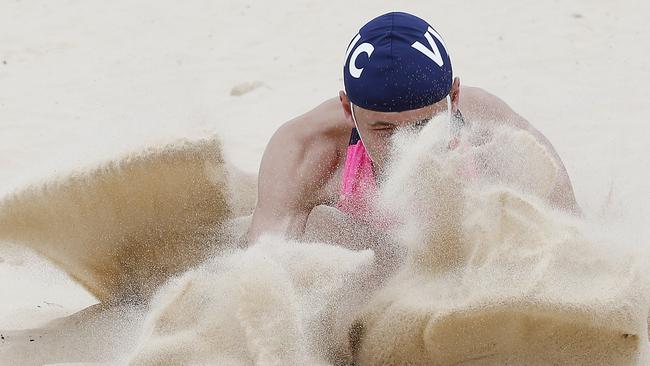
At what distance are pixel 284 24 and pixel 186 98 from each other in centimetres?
105

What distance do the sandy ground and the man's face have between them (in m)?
0.44

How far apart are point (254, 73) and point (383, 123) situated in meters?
2.24

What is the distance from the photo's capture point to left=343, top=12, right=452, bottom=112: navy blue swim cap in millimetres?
1914

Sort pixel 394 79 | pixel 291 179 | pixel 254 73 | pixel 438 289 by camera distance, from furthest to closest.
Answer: pixel 254 73
pixel 291 179
pixel 394 79
pixel 438 289

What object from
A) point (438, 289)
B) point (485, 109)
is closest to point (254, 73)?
point (485, 109)

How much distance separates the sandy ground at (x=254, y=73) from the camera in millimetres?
2898

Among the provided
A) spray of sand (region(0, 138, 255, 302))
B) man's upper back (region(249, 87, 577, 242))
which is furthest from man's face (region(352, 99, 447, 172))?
spray of sand (region(0, 138, 255, 302))

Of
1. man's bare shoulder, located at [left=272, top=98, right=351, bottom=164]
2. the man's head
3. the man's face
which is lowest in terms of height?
man's bare shoulder, located at [left=272, top=98, right=351, bottom=164]

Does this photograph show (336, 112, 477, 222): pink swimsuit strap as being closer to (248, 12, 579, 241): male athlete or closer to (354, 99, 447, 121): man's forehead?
(248, 12, 579, 241): male athlete

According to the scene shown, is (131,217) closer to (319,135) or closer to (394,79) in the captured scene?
(319,135)

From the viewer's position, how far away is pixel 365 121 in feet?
6.56

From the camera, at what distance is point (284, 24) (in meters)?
4.68

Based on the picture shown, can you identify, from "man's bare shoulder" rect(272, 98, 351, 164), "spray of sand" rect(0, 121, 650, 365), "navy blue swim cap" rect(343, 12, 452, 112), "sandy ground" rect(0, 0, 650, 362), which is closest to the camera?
"spray of sand" rect(0, 121, 650, 365)

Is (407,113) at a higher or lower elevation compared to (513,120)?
higher
